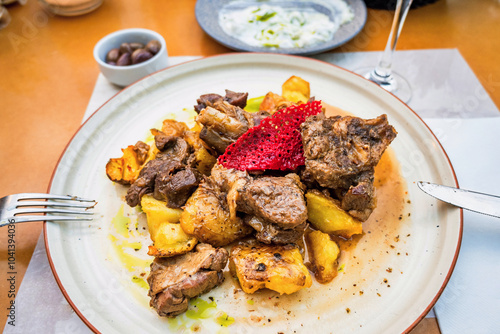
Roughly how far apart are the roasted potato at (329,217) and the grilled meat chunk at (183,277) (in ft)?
1.72

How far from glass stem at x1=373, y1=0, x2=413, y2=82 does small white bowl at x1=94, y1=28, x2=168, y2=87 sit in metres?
1.78

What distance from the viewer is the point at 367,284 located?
173cm

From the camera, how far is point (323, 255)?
5.88ft

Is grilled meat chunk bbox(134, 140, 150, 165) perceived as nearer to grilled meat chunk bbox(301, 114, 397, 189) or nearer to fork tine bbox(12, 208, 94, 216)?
fork tine bbox(12, 208, 94, 216)

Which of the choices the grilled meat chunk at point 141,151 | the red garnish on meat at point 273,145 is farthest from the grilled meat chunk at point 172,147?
the red garnish on meat at point 273,145

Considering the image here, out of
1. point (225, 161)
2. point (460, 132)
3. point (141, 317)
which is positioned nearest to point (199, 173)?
point (225, 161)

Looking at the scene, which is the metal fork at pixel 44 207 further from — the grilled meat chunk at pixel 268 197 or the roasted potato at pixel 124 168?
the grilled meat chunk at pixel 268 197

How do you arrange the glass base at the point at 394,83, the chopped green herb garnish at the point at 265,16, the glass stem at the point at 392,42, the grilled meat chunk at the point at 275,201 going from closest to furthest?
the grilled meat chunk at the point at 275,201
the glass stem at the point at 392,42
the glass base at the point at 394,83
the chopped green herb garnish at the point at 265,16

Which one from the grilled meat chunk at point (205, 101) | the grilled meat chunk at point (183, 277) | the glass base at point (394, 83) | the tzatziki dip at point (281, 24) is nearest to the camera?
the grilled meat chunk at point (183, 277)

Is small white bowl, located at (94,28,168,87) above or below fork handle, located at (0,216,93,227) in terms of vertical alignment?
above

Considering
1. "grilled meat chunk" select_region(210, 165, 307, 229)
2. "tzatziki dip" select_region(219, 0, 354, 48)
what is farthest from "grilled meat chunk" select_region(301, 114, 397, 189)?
"tzatziki dip" select_region(219, 0, 354, 48)

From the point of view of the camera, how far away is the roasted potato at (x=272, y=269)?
159 centimetres

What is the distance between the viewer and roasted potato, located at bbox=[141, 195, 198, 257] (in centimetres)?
174

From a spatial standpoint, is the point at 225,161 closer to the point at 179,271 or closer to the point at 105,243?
the point at 179,271
